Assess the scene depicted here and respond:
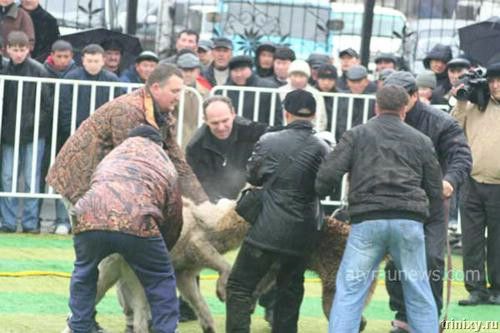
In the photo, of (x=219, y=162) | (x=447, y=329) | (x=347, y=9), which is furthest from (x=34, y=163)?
(x=347, y=9)

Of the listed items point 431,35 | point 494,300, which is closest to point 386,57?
point 431,35

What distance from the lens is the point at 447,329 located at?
10.3m

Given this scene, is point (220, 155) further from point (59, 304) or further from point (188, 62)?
point (188, 62)

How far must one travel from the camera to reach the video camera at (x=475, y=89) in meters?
11.5

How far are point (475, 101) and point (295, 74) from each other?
2.72m

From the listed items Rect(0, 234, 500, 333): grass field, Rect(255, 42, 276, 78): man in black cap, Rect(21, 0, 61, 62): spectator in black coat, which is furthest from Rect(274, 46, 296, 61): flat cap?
Rect(0, 234, 500, 333): grass field

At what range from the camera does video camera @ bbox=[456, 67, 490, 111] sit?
11484 millimetres

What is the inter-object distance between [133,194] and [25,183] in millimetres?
6185

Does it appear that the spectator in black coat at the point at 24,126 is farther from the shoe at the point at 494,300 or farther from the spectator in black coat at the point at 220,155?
the shoe at the point at 494,300

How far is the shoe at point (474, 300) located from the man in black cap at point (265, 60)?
16.0 ft

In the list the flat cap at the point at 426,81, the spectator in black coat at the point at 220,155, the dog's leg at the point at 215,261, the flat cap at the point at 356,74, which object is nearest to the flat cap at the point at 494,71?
the spectator in black coat at the point at 220,155

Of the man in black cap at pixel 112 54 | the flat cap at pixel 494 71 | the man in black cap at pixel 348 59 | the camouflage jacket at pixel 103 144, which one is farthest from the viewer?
the man in black cap at pixel 348 59

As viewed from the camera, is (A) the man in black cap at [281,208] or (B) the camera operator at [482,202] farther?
(B) the camera operator at [482,202]

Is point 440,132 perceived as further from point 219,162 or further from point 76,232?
point 76,232
